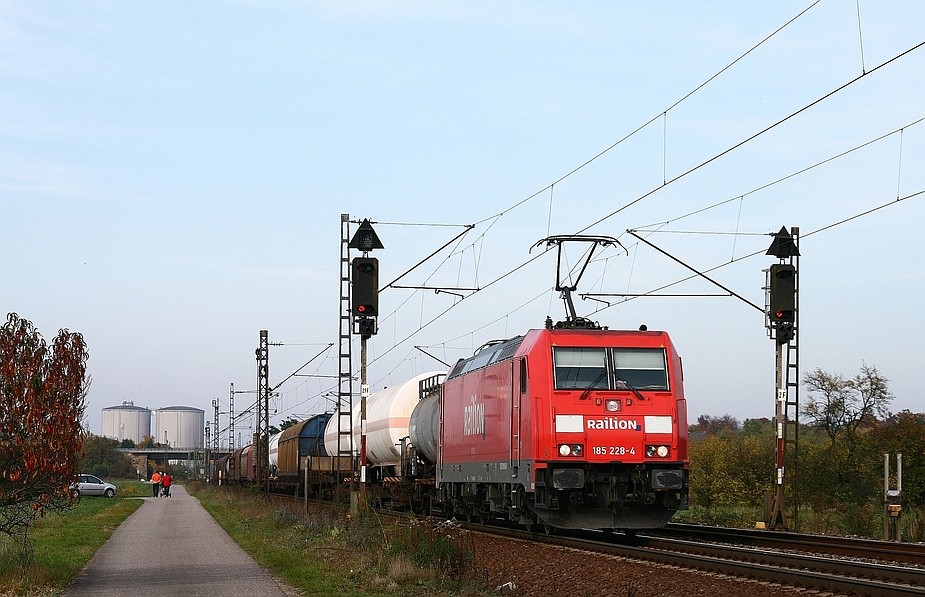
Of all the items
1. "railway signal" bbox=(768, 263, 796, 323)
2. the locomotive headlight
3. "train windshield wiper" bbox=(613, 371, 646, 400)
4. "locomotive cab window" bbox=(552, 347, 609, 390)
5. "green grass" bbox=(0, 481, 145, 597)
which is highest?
"railway signal" bbox=(768, 263, 796, 323)

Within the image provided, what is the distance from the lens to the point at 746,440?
58750mm

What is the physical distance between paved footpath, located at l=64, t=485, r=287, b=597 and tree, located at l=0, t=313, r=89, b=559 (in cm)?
136

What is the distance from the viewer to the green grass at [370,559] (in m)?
14.8

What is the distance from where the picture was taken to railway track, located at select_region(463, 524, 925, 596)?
517 inches

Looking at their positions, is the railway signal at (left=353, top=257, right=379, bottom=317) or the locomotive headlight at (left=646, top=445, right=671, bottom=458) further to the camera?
the railway signal at (left=353, top=257, right=379, bottom=317)

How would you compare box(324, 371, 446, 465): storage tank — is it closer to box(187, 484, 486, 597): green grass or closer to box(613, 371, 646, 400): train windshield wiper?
box(187, 484, 486, 597): green grass

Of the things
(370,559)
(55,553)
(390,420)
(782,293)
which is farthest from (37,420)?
(390,420)

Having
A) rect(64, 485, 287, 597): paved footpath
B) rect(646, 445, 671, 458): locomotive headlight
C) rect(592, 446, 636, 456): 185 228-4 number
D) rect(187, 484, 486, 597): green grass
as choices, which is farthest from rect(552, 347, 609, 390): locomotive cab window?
rect(64, 485, 287, 597): paved footpath

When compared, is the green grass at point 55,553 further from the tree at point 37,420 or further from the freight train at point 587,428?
the freight train at point 587,428

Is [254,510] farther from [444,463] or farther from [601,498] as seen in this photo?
[601,498]

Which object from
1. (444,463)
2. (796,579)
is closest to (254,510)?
(444,463)

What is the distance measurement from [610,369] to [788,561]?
16.7 feet

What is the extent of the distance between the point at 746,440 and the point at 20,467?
49.3 m

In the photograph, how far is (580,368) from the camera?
1978 centimetres
